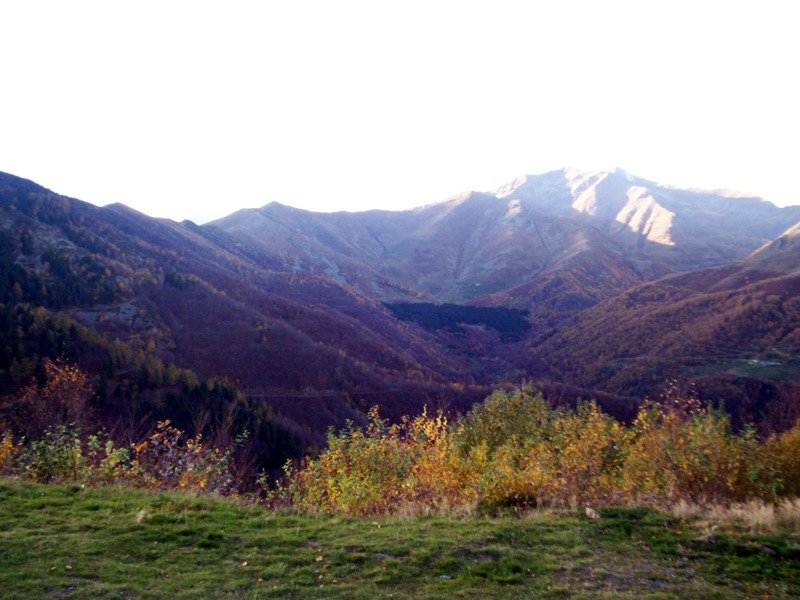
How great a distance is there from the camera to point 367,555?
7.54m

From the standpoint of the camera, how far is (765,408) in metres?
58.0

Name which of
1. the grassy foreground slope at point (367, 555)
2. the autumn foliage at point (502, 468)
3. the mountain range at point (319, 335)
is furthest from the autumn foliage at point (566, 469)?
the mountain range at point (319, 335)

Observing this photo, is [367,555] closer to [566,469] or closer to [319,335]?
[566,469]

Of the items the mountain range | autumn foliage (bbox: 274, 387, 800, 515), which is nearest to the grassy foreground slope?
autumn foliage (bbox: 274, 387, 800, 515)

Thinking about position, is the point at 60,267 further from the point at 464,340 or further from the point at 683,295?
the point at 683,295

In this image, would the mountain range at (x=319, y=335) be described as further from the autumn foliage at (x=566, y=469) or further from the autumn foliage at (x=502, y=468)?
the autumn foliage at (x=502, y=468)

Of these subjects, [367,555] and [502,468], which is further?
[502,468]

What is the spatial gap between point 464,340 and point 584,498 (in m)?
135

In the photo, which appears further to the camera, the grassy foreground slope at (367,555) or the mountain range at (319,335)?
the mountain range at (319,335)

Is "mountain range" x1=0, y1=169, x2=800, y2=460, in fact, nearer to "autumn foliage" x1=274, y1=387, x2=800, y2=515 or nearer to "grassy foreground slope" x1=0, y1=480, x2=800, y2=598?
"autumn foliage" x1=274, y1=387, x2=800, y2=515

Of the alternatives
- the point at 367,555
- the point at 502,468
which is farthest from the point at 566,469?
the point at 367,555

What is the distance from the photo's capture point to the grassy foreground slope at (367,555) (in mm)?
6262

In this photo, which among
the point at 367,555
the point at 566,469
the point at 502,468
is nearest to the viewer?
the point at 367,555

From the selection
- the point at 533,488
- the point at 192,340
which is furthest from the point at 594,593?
the point at 192,340
